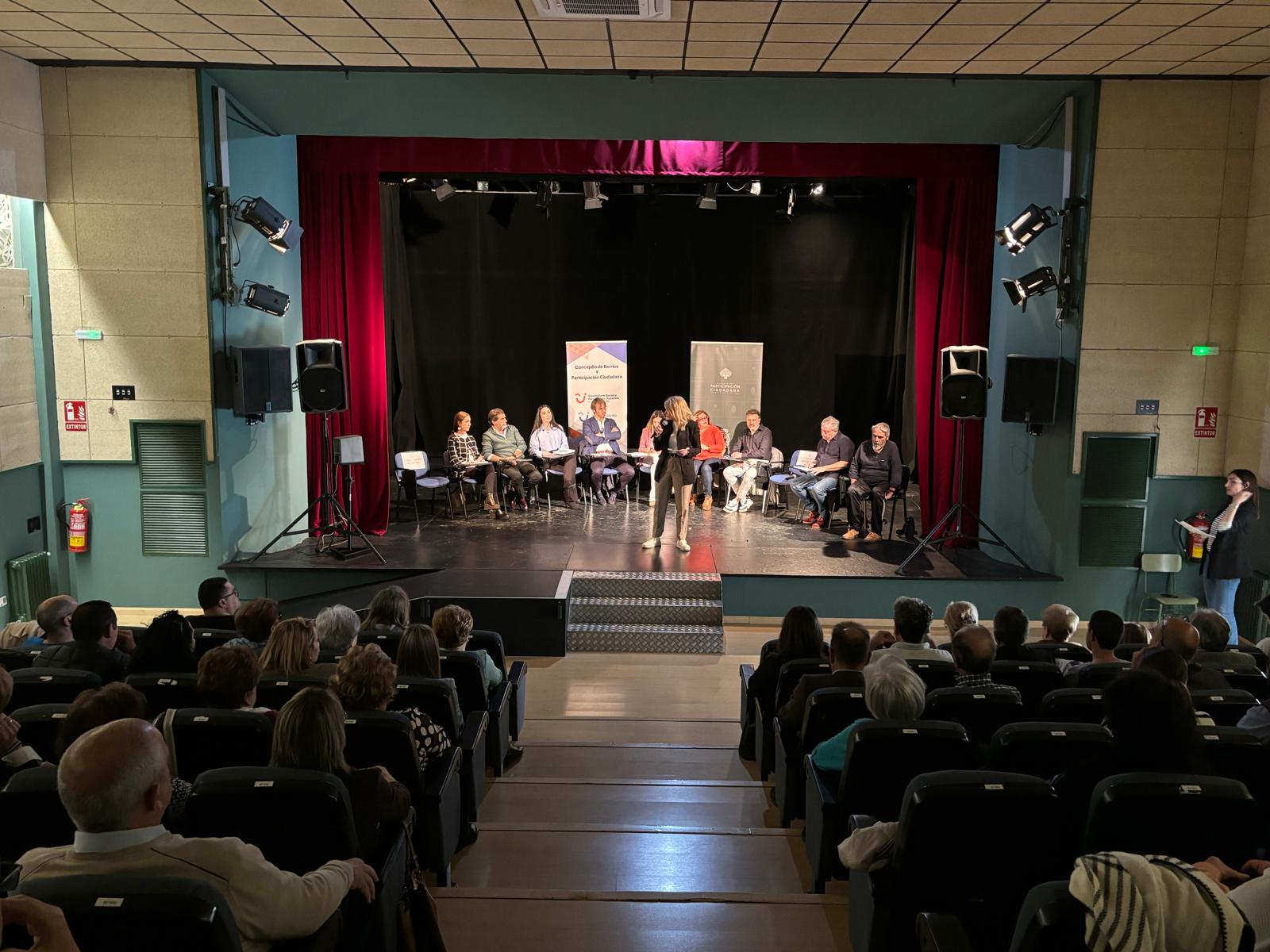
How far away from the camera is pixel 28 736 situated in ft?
10.5

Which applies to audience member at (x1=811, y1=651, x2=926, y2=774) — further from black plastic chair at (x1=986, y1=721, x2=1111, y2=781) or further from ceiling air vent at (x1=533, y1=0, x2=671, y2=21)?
ceiling air vent at (x1=533, y1=0, x2=671, y2=21)

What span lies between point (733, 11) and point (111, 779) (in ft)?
16.8

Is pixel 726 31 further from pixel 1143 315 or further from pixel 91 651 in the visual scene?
pixel 91 651

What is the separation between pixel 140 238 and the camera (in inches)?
301

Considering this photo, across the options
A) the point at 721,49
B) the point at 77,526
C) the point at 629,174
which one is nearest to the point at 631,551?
the point at 629,174

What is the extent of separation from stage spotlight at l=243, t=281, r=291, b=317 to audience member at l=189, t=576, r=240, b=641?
3337 millimetres

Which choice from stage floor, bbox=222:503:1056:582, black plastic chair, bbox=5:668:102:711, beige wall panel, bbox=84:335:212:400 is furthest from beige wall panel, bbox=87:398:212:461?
black plastic chair, bbox=5:668:102:711

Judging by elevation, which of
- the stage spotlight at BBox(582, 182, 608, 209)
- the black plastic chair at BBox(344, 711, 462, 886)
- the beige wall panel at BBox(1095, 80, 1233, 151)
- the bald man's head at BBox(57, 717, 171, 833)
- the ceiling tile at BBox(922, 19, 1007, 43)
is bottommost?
the black plastic chair at BBox(344, 711, 462, 886)

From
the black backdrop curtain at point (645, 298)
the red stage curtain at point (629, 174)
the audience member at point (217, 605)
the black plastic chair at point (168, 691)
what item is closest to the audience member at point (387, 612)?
the audience member at point (217, 605)

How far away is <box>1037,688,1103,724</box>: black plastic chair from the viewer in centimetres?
369

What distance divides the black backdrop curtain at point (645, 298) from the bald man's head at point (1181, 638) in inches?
272

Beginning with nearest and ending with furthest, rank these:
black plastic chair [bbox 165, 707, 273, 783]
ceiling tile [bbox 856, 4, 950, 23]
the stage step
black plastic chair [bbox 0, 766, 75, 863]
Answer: black plastic chair [bbox 0, 766, 75, 863] → black plastic chair [bbox 165, 707, 273, 783] → ceiling tile [bbox 856, 4, 950, 23] → the stage step

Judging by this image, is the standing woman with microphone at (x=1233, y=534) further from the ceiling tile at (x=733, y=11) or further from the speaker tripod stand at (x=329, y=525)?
the speaker tripod stand at (x=329, y=525)

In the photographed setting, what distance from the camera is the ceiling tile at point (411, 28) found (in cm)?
610
